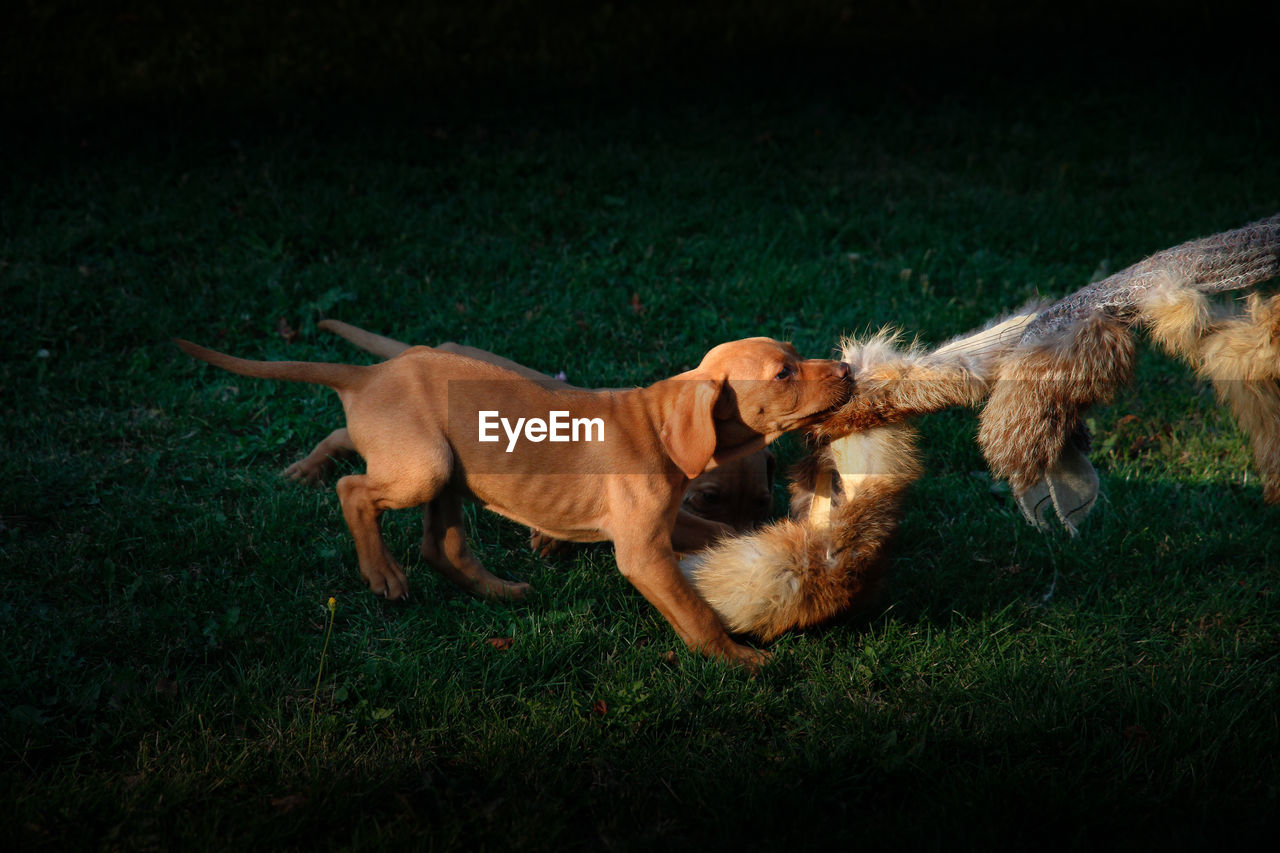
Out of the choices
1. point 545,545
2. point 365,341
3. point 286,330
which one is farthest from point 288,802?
point 286,330

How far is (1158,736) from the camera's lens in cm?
302

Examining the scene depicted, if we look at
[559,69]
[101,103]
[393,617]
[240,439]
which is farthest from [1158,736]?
[101,103]

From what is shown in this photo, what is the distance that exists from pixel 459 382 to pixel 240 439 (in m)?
1.54

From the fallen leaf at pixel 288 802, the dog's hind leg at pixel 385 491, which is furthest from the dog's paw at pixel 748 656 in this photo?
the fallen leaf at pixel 288 802

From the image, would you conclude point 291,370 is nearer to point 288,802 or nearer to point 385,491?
point 385,491

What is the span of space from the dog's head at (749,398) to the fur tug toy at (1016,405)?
0.30 ft

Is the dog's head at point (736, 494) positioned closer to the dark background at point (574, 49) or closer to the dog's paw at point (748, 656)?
the dog's paw at point (748, 656)

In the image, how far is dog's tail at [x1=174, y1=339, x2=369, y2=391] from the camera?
350cm

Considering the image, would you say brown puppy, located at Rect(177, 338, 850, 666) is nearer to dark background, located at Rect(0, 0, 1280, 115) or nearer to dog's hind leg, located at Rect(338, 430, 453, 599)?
dog's hind leg, located at Rect(338, 430, 453, 599)

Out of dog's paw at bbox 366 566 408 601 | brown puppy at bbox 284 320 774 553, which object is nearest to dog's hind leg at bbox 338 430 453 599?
dog's paw at bbox 366 566 408 601

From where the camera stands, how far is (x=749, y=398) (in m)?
3.48

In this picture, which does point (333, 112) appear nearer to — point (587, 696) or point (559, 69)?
point (559, 69)

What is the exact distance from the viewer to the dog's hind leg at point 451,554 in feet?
12.3

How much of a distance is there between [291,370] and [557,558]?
123 cm
